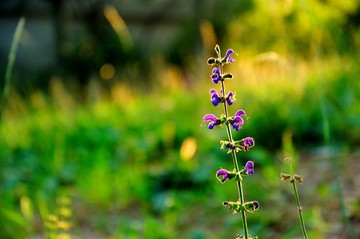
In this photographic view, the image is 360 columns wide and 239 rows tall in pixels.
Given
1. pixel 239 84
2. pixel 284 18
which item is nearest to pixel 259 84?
pixel 239 84

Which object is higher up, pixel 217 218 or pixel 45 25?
pixel 45 25

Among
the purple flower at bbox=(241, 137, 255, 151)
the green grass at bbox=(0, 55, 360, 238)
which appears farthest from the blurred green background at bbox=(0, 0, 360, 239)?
the purple flower at bbox=(241, 137, 255, 151)

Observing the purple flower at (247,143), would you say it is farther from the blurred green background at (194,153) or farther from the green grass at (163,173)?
the green grass at (163,173)

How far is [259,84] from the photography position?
18.3ft

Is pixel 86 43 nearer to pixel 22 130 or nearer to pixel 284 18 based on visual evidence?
pixel 22 130

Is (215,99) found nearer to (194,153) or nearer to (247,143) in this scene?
(247,143)

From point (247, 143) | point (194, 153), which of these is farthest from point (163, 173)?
point (247, 143)

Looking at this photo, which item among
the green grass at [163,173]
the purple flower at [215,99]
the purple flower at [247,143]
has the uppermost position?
the green grass at [163,173]

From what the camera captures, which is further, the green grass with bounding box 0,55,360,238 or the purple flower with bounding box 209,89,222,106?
the green grass with bounding box 0,55,360,238

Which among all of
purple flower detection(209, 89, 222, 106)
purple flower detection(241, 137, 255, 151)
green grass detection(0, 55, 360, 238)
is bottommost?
purple flower detection(241, 137, 255, 151)

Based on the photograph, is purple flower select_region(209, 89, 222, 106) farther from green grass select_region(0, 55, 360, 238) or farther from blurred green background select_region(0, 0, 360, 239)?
green grass select_region(0, 55, 360, 238)

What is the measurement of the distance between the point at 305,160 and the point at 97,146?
73.3 inches

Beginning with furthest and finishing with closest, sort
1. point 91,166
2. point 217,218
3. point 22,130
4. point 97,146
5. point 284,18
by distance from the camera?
1. point 22,130
2. point 97,146
3. point 284,18
4. point 91,166
5. point 217,218

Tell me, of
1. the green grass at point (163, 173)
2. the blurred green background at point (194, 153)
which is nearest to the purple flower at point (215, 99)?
the blurred green background at point (194, 153)
